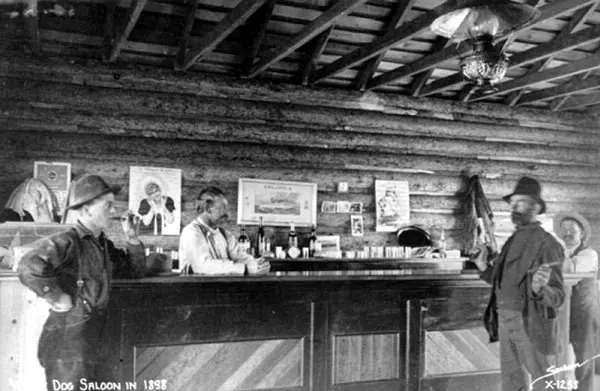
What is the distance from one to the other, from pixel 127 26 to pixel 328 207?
3508 millimetres

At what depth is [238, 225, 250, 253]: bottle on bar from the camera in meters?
7.34

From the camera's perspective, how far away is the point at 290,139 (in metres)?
7.84

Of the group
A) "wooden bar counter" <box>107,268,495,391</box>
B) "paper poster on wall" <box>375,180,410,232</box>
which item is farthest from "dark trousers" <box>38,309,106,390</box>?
"paper poster on wall" <box>375,180,410,232</box>

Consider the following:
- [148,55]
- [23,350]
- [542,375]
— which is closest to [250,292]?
[23,350]

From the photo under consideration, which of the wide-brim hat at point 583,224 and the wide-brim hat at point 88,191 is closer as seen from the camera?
the wide-brim hat at point 88,191

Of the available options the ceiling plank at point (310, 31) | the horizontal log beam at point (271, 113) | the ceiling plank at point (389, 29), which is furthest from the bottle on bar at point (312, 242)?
the ceiling plank at point (310, 31)

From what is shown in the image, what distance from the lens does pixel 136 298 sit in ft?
13.2

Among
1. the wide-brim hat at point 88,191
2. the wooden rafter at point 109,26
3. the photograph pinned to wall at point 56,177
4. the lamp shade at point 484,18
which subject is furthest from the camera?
the photograph pinned to wall at point 56,177

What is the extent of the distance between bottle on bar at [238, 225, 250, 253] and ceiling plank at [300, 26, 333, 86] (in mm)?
2041

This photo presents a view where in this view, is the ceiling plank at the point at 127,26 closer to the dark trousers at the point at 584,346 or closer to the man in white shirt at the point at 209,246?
the man in white shirt at the point at 209,246

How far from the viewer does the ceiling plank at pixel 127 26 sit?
5.17 meters

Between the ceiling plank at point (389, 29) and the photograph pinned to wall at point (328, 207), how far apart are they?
157 centimetres

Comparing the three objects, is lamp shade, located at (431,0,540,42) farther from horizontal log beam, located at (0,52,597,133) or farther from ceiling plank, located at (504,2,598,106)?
horizontal log beam, located at (0,52,597,133)
